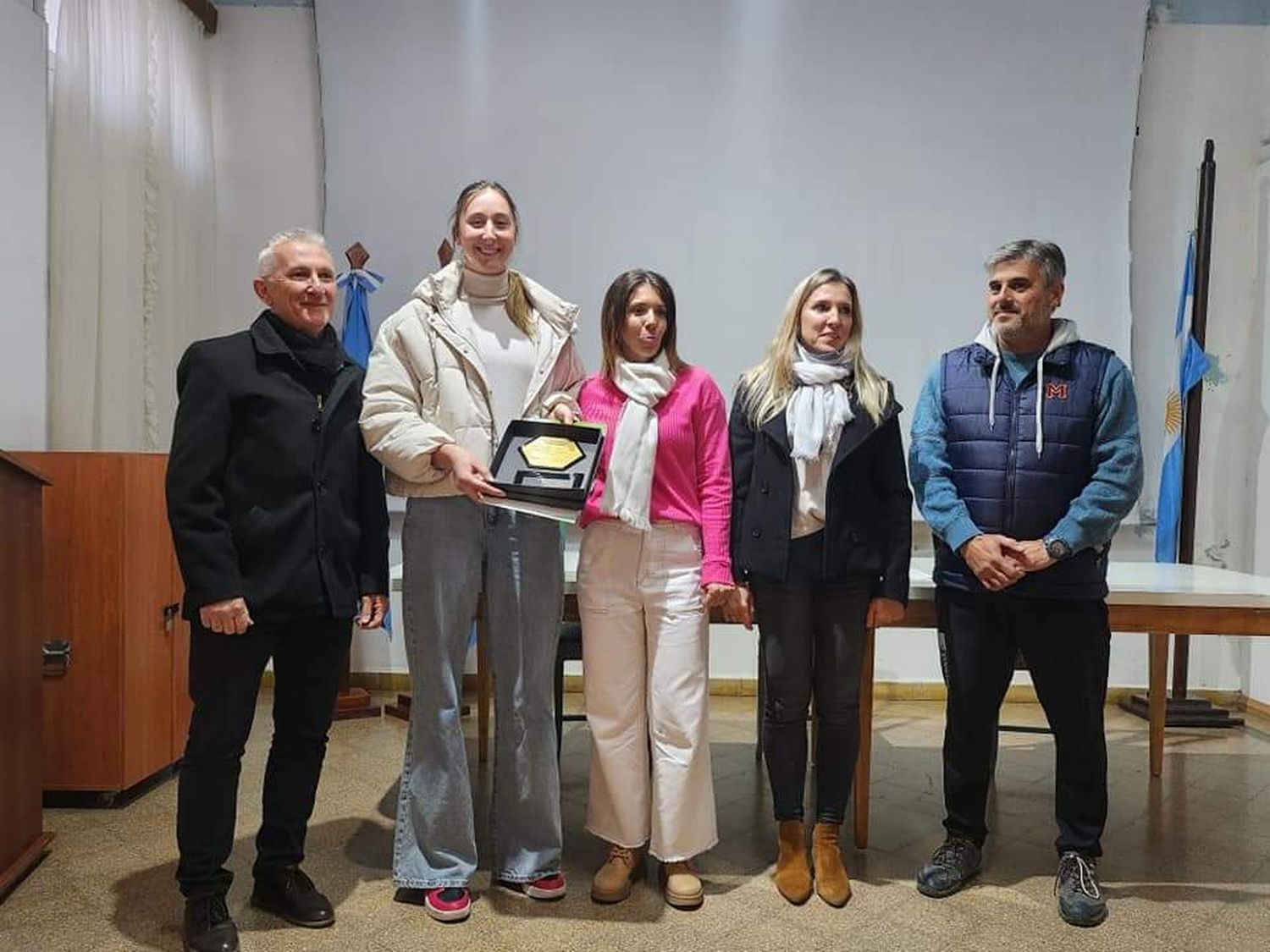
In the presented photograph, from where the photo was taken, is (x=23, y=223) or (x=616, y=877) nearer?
(x=616, y=877)

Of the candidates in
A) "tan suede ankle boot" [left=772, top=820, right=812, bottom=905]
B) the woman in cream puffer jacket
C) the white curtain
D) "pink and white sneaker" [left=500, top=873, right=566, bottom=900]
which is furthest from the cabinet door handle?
"tan suede ankle boot" [left=772, top=820, right=812, bottom=905]

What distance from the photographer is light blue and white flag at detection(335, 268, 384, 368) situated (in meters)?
4.31

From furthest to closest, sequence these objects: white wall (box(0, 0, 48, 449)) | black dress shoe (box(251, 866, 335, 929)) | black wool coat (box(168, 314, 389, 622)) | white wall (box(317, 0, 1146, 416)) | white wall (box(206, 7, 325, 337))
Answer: white wall (box(206, 7, 325, 337)), white wall (box(317, 0, 1146, 416)), white wall (box(0, 0, 48, 449)), black dress shoe (box(251, 866, 335, 929)), black wool coat (box(168, 314, 389, 622))

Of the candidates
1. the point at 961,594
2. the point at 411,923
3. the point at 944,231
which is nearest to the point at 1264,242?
the point at 944,231

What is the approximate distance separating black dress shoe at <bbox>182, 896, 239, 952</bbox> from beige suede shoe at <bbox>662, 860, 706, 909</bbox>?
1.00 m

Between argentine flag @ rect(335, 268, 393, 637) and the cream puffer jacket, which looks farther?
argentine flag @ rect(335, 268, 393, 637)

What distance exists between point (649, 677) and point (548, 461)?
0.63 metres

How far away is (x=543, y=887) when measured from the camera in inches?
92.9

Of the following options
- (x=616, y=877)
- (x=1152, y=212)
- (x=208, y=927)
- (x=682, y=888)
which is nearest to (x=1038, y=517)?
(x=682, y=888)

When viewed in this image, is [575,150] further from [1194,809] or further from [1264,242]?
[1194,809]

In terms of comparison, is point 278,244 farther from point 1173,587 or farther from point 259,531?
point 1173,587

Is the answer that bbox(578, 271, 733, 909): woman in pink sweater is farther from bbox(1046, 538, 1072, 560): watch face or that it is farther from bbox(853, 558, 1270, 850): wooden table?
bbox(1046, 538, 1072, 560): watch face

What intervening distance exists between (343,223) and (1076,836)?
152 inches

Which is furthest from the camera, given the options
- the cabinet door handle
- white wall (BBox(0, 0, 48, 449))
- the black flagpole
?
the black flagpole
